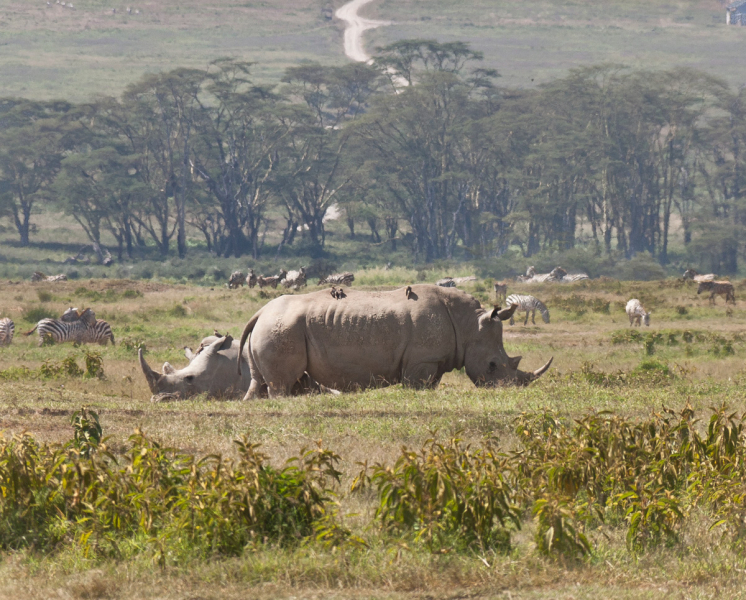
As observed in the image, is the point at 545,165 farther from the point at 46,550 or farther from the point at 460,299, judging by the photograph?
the point at 46,550

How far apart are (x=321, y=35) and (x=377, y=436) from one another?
137 m

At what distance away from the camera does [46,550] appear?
592 cm

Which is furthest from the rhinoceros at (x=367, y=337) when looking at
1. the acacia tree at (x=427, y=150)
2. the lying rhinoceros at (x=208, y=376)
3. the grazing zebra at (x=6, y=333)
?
the acacia tree at (x=427, y=150)

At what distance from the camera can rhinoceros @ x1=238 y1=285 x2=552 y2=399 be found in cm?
1177

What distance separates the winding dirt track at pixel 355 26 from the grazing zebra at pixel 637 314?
10535 centimetres

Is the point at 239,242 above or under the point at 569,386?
under

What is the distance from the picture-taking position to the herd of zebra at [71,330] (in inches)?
832

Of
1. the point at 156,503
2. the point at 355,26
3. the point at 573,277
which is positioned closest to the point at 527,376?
the point at 156,503

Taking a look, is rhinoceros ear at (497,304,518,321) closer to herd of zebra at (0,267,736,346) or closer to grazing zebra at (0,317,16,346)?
herd of zebra at (0,267,736,346)

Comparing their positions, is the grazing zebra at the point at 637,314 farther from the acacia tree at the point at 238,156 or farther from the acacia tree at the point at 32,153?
the acacia tree at the point at 32,153

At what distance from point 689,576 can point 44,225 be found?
76.0 meters

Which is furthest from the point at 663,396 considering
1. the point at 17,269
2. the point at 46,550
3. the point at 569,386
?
the point at 17,269

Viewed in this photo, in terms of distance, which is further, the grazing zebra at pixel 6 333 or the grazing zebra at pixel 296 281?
the grazing zebra at pixel 296 281

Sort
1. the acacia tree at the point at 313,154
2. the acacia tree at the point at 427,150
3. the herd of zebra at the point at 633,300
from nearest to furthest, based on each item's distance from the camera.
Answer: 1. the herd of zebra at the point at 633,300
2. the acacia tree at the point at 313,154
3. the acacia tree at the point at 427,150
